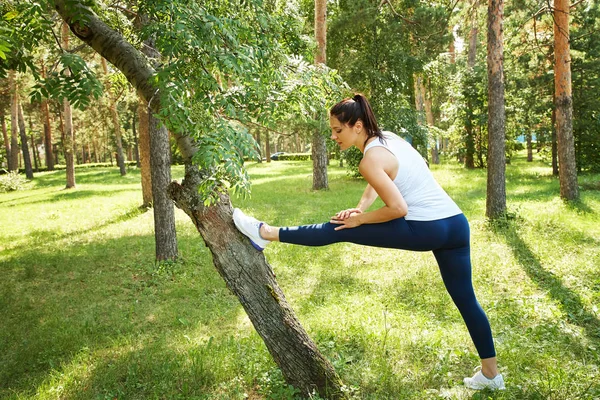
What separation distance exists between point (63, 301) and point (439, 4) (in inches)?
598

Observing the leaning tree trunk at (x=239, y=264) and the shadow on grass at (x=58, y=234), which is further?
the shadow on grass at (x=58, y=234)

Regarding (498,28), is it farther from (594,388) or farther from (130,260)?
(130,260)

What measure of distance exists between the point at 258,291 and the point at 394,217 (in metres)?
1.28

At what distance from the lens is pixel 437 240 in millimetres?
2941

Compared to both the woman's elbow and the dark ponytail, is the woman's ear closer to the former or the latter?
the dark ponytail

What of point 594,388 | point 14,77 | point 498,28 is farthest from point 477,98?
point 14,77

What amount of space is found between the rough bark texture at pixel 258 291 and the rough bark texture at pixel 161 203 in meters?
4.74

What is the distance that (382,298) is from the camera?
5688 millimetres

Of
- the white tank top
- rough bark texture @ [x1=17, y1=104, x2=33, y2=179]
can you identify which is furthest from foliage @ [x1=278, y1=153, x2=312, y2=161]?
the white tank top

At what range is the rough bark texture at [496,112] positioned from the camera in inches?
344

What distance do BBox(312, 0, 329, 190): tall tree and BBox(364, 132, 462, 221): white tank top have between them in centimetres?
→ 1213

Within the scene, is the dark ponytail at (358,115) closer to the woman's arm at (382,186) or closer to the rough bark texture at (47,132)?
the woman's arm at (382,186)

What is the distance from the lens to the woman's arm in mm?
2734

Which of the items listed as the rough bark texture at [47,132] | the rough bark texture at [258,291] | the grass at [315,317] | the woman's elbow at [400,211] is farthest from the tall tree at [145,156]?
the rough bark texture at [47,132]
